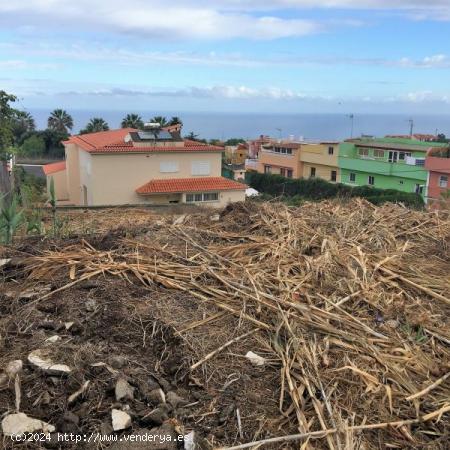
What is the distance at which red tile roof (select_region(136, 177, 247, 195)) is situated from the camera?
26016mm

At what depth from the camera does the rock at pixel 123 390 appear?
272 cm

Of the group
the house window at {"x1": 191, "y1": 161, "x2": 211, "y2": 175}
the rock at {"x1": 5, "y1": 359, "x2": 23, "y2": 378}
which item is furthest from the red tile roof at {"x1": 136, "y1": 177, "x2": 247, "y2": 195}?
the rock at {"x1": 5, "y1": 359, "x2": 23, "y2": 378}

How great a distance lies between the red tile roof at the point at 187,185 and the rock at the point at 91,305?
22165 mm

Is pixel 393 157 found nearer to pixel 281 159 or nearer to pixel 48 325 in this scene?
pixel 281 159

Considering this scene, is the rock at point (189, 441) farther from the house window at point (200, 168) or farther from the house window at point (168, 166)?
the house window at point (200, 168)

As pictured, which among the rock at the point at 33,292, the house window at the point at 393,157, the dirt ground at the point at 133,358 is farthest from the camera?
the house window at the point at 393,157

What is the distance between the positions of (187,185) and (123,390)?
80.1 feet

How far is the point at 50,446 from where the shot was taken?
2.42 metres

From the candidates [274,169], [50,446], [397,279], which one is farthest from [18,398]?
[274,169]

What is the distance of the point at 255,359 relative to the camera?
3209 millimetres

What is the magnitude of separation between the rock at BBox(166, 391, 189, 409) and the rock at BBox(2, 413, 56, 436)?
2.01ft

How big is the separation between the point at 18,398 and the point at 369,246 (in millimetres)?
3699

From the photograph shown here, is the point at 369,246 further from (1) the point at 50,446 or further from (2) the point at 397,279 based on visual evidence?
(1) the point at 50,446

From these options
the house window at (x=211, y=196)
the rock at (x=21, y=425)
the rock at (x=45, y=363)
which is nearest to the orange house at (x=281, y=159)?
the house window at (x=211, y=196)
